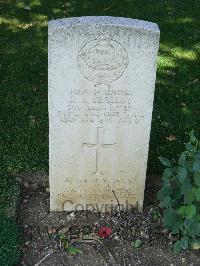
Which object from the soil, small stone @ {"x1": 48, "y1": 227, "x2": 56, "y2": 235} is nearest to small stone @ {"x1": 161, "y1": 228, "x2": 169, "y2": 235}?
the soil

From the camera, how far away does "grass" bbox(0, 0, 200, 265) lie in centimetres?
509

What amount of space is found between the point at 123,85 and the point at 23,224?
57.2 inches

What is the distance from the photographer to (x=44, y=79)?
253 inches

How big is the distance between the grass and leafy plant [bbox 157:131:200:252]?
0.88m

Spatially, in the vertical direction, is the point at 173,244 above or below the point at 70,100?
below

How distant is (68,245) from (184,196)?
3.30 feet

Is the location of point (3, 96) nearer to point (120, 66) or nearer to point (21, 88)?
point (21, 88)

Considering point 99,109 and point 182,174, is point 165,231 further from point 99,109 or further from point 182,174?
point 99,109

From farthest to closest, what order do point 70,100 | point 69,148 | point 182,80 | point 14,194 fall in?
point 182,80 → point 14,194 → point 69,148 → point 70,100

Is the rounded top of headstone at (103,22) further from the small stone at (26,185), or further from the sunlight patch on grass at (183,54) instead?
the sunlight patch on grass at (183,54)

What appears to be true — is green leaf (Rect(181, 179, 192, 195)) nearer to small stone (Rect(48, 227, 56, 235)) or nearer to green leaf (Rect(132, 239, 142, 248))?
A: green leaf (Rect(132, 239, 142, 248))

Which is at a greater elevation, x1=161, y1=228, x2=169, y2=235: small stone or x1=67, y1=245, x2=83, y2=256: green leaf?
x1=161, y1=228, x2=169, y2=235: small stone

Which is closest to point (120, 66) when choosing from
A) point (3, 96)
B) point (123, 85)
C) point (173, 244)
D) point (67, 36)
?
point (123, 85)

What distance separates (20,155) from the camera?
5.12 metres
